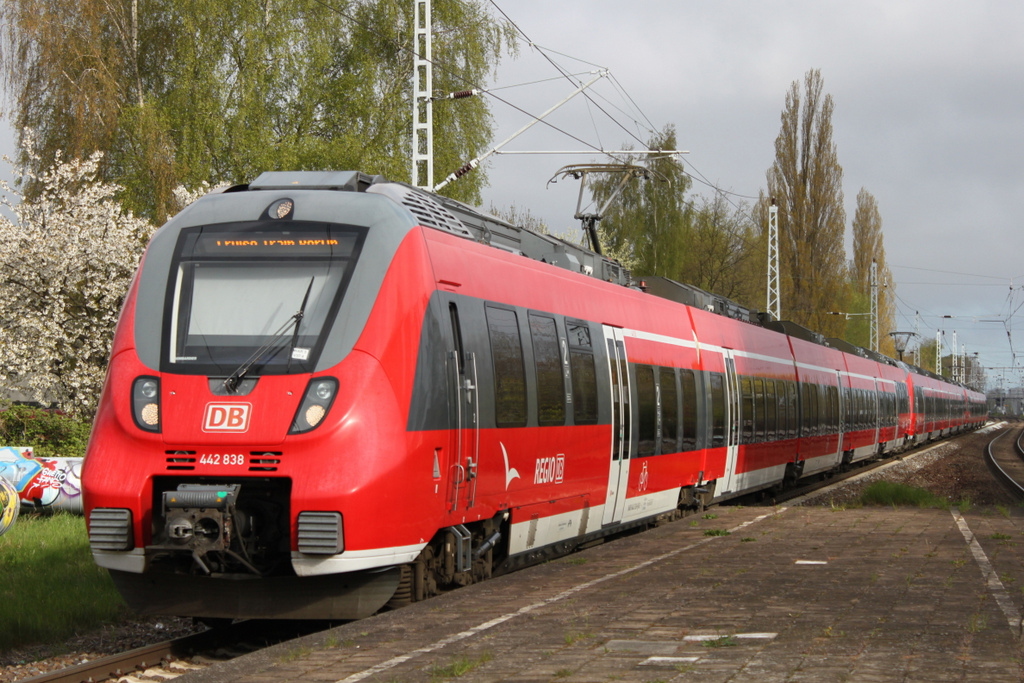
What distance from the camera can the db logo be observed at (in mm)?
7930

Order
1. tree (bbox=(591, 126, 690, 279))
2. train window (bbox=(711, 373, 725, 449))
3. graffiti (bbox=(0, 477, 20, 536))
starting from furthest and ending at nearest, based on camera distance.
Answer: tree (bbox=(591, 126, 690, 279))
train window (bbox=(711, 373, 725, 449))
graffiti (bbox=(0, 477, 20, 536))

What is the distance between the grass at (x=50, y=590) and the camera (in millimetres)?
9077

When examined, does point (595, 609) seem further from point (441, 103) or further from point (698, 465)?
point (441, 103)

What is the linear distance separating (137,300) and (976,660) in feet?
19.3

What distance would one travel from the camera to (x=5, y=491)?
12.9 meters

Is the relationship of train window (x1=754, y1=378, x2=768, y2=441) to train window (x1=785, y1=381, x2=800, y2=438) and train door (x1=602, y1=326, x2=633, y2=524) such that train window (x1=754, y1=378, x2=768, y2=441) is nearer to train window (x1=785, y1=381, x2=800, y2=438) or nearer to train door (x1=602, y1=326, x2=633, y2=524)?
train window (x1=785, y1=381, x2=800, y2=438)

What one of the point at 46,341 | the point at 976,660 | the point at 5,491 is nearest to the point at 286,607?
the point at 976,660

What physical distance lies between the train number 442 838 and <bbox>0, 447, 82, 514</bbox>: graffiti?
9.21 m

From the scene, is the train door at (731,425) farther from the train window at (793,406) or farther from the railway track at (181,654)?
the railway track at (181,654)

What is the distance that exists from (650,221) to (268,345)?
1885 inches

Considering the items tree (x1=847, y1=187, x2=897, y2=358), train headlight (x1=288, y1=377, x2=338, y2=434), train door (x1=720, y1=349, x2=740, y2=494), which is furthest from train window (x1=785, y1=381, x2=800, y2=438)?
tree (x1=847, y1=187, x2=897, y2=358)

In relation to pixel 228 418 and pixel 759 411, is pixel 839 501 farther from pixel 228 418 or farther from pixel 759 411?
pixel 228 418

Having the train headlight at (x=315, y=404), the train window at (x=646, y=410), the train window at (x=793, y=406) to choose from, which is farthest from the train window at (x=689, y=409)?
the train headlight at (x=315, y=404)

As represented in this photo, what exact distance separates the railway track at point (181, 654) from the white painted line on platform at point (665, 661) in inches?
105
